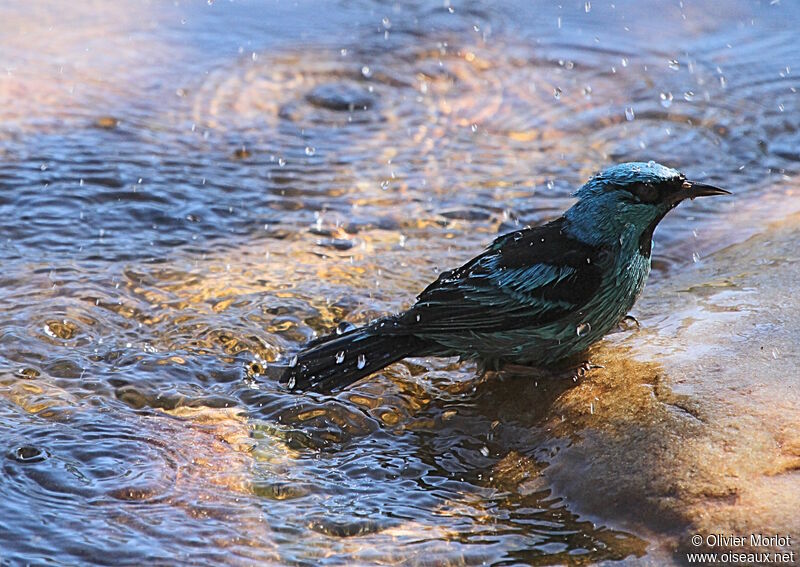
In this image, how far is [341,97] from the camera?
351 inches

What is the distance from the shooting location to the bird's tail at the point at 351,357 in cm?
510

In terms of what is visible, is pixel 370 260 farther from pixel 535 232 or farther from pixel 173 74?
pixel 173 74

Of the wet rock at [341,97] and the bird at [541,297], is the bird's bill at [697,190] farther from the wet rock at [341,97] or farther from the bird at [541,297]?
the wet rock at [341,97]

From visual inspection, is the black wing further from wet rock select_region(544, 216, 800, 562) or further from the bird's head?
wet rock select_region(544, 216, 800, 562)

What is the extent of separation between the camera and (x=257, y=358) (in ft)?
17.9

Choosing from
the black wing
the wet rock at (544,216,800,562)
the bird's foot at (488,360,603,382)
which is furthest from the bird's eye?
the bird's foot at (488,360,603,382)

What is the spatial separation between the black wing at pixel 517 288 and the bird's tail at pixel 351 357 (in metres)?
0.11

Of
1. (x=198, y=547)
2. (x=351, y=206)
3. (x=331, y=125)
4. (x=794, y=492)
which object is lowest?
(x=198, y=547)

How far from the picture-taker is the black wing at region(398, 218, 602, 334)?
492 centimetres

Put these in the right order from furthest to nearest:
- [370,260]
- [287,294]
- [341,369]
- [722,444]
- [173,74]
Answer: [173,74] < [370,260] < [287,294] < [341,369] < [722,444]

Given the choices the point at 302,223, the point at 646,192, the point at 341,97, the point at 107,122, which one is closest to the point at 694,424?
the point at 646,192

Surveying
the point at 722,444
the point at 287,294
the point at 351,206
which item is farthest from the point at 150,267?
the point at 722,444

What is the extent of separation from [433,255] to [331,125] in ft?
7.32

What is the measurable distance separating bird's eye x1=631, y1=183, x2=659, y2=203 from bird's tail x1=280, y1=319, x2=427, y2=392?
120cm
